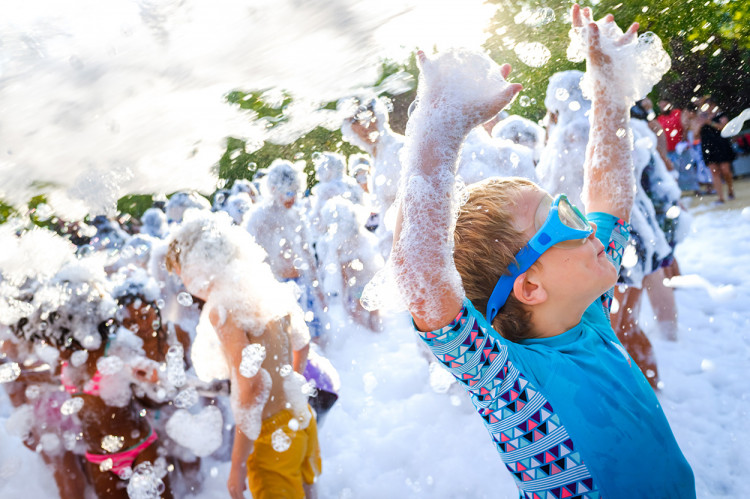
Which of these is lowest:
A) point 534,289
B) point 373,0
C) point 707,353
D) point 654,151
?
point 707,353

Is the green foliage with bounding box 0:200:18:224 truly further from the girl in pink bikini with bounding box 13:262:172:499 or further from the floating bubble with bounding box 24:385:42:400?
the floating bubble with bounding box 24:385:42:400

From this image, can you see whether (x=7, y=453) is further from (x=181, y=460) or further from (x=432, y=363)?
(x=432, y=363)

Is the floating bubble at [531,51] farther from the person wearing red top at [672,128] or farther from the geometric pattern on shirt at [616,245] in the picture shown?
the person wearing red top at [672,128]

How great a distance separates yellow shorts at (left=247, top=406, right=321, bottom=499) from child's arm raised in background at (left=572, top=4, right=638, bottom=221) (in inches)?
65.5

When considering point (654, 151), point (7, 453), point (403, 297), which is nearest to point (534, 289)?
point (403, 297)

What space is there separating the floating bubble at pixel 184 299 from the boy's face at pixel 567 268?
10.8ft

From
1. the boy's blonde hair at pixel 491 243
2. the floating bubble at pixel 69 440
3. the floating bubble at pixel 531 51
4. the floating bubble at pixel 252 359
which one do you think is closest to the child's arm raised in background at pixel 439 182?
the boy's blonde hair at pixel 491 243

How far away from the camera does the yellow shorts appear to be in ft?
6.88

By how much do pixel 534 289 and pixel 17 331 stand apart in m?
2.68

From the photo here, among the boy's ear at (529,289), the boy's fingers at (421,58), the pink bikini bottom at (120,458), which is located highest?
the boy's fingers at (421,58)

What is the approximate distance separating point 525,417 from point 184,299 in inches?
136

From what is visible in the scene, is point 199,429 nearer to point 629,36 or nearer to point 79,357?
point 79,357

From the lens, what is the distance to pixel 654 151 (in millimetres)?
3117

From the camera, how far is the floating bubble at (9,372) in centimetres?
257
